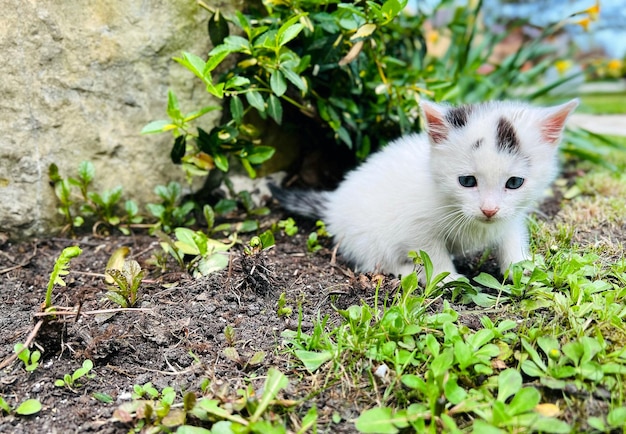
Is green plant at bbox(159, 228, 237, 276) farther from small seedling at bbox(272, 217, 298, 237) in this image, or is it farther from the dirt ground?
small seedling at bbox(272, 217, 298, 237)

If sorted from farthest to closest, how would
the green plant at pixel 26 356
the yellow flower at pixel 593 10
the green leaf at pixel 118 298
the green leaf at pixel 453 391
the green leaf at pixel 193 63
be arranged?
1. the yellow flower at pixel 593 10
2. the green leaf at pixel 193 63
3. the green leaf at pixel 118 298
4. the green plant at pixel 26 356
5. the green leaf at pixel 453 391

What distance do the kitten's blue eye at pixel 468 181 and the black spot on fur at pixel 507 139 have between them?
146mm

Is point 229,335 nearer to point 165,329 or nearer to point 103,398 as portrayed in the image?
point 165,329

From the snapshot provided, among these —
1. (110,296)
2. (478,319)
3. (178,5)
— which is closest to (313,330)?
(478,319)

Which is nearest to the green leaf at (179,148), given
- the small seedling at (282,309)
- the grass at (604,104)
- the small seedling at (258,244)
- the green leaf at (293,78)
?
the green leaf at (293,78)

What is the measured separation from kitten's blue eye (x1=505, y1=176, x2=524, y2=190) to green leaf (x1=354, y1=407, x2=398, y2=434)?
98cm

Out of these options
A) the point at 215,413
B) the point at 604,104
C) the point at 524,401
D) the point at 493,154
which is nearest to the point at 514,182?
the point at 493,154

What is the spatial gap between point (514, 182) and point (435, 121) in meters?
0.36

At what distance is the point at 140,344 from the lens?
1.75 m

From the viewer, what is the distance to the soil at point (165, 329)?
1517 mm

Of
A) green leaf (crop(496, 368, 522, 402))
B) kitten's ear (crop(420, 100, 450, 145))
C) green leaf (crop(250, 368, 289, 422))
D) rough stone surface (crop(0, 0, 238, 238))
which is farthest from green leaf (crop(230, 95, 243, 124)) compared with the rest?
green leaf (crop(496, 368, 522, 402))

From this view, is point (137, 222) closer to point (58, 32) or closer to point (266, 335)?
point (58, 32)

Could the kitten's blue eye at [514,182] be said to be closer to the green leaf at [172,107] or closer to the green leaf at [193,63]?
the green leaf at [193,63]

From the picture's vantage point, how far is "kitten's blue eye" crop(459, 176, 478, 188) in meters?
1.97
